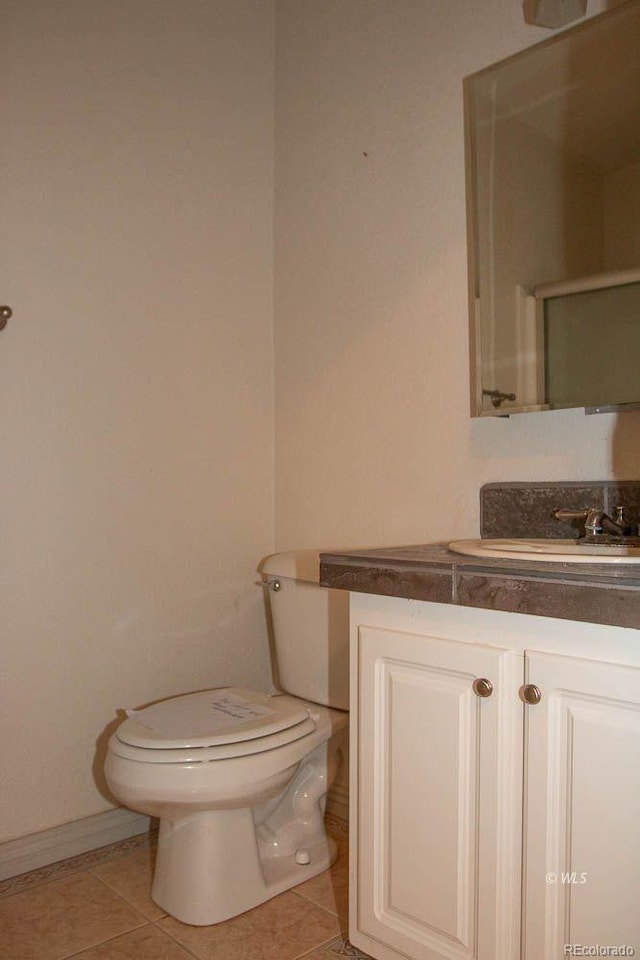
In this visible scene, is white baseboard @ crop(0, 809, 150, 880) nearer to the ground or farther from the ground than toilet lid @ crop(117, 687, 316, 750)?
nearer to the ground

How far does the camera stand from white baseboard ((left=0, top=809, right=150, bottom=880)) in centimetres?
179

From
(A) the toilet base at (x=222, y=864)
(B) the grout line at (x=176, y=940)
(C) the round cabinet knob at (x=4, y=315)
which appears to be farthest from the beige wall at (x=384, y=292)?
(B) the grout line at (x=176, y=940)

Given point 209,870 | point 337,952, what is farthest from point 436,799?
point 209,870

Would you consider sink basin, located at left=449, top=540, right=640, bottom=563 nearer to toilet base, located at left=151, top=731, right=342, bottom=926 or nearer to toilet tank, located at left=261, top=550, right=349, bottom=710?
toilet tank, located at left=261, top=550, right=349, bottom=710

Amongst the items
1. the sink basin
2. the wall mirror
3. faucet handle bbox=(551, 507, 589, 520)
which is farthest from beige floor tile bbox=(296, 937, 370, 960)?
the wall mirror

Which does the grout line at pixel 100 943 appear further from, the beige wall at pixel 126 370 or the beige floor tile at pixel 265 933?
the beige wall at pixel 126 370

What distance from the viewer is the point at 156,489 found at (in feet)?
6.69

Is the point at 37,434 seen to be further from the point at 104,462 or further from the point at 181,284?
the point at 181,284

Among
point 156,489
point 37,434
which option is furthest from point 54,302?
point 156,489

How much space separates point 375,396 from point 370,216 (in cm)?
46

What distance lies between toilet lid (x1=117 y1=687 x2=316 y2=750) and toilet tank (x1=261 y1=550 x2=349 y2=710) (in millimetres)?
78

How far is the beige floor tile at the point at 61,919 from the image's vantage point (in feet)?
5.10

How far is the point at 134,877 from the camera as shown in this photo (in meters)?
1.82
